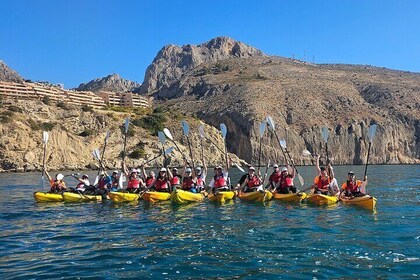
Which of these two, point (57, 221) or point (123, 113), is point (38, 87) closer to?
point (123, 113)

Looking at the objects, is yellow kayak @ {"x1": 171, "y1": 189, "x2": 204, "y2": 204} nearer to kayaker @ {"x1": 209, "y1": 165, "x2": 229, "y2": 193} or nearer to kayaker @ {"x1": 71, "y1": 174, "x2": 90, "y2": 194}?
kayaker @ {"x1": 209, "y1": 165, "x2": 229, "y2": 193}

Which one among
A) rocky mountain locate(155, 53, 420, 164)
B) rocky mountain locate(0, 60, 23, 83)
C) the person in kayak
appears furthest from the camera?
rocky mountain locate(0, 60, 23, 83)

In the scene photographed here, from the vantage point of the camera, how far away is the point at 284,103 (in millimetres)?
96062

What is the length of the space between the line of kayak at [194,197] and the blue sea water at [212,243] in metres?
0.67

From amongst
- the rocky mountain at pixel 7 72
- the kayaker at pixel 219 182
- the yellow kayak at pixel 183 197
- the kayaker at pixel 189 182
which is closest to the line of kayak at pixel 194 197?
the yellow kayak at pixel 183 197

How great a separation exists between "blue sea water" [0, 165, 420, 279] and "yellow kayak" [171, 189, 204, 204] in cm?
101

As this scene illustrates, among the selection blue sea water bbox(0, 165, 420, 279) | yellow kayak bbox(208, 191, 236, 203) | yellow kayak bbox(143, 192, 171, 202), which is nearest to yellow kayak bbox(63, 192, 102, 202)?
blue sea water bbox(0, 165, 420, 279)

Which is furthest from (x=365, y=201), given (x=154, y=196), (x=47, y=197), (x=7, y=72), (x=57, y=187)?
(x=7, y=72)

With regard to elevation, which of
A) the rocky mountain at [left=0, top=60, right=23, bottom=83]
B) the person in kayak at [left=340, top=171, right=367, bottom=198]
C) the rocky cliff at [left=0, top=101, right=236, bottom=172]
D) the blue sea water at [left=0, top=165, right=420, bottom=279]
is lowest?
the blue sea water at [left=0, top=165, right=420, bottom=279]

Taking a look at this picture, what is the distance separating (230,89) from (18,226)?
93.2 metres

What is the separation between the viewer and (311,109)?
9531 cm

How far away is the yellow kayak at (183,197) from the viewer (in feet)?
59.4

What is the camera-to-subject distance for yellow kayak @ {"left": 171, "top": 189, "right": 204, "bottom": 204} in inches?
713

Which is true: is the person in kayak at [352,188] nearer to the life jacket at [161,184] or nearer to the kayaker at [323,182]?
the kayaker at [323,182]
